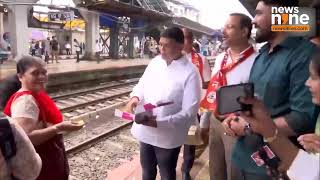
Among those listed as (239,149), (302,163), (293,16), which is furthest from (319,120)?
(293,16)

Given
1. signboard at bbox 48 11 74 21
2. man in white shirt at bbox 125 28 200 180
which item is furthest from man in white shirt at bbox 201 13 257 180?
signboard at bbox 48 11 74 21

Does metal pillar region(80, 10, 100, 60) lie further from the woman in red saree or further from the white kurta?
the woman in red saree

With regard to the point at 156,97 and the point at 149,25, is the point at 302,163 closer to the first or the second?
the point at 156,97

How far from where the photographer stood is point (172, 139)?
2826 millimetres

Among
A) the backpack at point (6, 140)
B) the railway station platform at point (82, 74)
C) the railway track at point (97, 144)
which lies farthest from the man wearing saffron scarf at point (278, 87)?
the railway station platform at point (82, 74)

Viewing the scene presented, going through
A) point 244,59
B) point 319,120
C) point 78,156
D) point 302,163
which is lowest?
point 78,156

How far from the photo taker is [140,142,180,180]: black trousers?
9.37 feet

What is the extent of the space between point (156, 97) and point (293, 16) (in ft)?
3.73

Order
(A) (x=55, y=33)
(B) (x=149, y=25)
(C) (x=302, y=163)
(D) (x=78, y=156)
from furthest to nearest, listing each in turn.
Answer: (A) (x=55, y=33) → (B) (x=149, y=25) → (D) (x=78, y=156) → (C) (x=302, y=163)

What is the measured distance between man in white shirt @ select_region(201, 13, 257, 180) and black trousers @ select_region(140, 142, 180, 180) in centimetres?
31

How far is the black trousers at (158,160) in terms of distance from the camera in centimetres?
286

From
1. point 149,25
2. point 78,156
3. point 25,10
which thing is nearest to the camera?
point 78,156

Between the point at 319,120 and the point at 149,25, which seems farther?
the point at 149,25

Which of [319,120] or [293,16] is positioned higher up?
[293,16]
